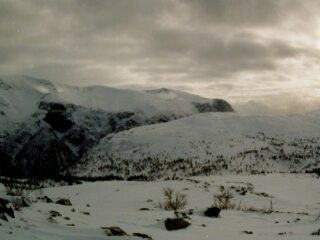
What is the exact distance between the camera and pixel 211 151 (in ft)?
513

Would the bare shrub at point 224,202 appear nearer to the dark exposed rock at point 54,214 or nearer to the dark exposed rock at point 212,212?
the dark exposed rock at point 212,212

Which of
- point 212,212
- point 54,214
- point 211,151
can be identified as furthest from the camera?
point 211,151

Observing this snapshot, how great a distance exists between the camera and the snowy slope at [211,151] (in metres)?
132

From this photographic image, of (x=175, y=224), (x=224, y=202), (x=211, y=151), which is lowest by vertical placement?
(x=211, y=151)

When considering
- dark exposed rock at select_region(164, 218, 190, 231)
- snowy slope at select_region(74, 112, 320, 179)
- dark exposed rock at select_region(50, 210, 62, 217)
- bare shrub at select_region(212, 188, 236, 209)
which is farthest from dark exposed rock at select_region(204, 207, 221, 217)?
snowy slope at select_region(74, 112, 320, 179)

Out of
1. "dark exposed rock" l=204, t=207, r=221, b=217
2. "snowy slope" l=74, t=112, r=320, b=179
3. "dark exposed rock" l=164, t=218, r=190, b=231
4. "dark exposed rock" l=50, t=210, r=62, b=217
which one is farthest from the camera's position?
"snowy slope" l=74, t=112, r=320, b=179

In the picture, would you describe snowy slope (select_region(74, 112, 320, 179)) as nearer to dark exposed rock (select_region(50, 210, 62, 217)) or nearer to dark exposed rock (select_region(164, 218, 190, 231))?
dark exposed rock (select_region(164, 218, 190, 231))

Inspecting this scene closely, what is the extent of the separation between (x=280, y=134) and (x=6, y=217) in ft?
574

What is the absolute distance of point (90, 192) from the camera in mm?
47625

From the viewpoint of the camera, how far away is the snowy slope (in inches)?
5182

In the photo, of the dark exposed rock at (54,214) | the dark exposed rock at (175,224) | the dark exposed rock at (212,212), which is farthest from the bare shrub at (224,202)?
the dark exposed rock at (54,214)

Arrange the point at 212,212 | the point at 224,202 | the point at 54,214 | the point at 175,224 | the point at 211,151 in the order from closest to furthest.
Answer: the point at 54,214, the point at 175,224, the point at 212,212, the point at 224,202, the point at 211,151

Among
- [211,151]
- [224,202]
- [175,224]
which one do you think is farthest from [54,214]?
[211,151]

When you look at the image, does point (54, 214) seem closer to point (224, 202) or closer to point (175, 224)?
point (175, 224)
